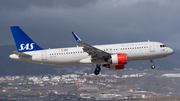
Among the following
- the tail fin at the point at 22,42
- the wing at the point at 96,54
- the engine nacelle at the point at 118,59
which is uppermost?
the tail fin at the point at 22,42

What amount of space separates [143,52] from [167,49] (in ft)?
17.7

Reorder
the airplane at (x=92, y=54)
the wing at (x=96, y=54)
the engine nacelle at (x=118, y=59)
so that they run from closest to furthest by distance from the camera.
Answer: the wing at (x=96, y=54), the engine nacelle at (x=118, y=59), the airplane at (x=92, y=54)

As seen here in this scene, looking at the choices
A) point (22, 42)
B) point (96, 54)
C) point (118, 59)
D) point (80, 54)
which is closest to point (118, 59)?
point (118, 59)

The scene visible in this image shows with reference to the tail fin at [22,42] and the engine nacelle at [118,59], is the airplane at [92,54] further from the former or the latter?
the tail fin at [22,42]

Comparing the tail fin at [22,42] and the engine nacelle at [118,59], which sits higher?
the tail fin at [22,42]

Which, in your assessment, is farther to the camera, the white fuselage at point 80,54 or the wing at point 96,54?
the white fuselage at point 80,54

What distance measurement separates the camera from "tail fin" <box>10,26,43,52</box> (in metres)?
51.1

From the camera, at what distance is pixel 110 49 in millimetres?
48844

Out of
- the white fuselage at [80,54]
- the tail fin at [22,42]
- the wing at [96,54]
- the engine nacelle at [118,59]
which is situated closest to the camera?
the wing at [96,54]

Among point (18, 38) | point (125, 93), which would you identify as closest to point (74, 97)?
point (125, 93)

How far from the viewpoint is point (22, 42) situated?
5147 cm

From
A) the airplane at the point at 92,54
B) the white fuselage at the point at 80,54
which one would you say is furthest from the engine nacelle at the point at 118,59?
the white fuselage at the point at 80,54

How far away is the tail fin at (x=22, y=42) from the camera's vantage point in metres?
51.1

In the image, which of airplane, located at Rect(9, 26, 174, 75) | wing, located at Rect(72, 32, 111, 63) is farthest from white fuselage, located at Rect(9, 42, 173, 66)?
wing, located at Rect(72, 32, 111, 63)
